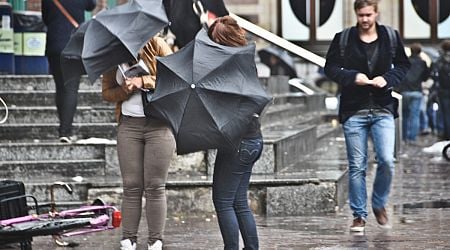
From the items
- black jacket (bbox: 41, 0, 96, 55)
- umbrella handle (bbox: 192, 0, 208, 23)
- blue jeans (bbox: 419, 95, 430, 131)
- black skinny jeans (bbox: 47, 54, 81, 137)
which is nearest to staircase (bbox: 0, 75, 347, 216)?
black skinny jeans (bbox: 47, 54, 81, 137)

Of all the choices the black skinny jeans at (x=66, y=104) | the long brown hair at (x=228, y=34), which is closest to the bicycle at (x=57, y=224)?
the long brown hair at (x=228, y=34)

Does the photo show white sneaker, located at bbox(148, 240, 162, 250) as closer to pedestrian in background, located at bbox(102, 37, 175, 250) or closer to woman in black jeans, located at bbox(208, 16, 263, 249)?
pedestrian in background, located at bbox(102, 37, 175, 250)

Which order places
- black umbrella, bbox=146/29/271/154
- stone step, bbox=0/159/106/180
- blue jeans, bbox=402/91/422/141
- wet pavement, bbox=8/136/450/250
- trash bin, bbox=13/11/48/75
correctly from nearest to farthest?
black umbrella, bbox=146/29/271/154 → wet pavement, bbox=8/136/450/250 → stone step, bbox=0/159/106/180 → trash bin, bbox=13/11/48/75 → blue jeans, bbox=402/91/422/141

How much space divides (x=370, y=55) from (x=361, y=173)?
1013mm

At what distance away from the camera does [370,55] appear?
1084cm

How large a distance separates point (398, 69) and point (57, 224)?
3.55m

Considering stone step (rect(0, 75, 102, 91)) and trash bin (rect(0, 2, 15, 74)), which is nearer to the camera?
stone step (rect(0, 75, 102, 91))

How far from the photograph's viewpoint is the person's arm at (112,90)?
9.48 meters

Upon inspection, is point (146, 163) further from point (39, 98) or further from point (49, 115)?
point (39, 98)

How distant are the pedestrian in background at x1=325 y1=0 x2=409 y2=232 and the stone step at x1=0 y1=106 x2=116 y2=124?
374cm

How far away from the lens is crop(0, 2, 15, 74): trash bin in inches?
642

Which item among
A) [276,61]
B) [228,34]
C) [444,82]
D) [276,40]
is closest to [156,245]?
[228,34]

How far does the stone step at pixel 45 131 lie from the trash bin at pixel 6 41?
2.80 metres

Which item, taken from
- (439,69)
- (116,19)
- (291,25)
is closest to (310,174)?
(116,19)
